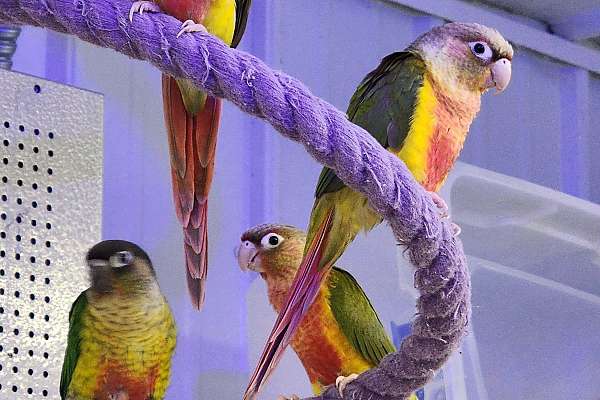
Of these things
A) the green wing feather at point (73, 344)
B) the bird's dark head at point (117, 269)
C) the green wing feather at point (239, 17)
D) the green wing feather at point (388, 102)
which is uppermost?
the green wing feather at point (239, 17)

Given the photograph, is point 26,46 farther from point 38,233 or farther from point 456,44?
point 456,44

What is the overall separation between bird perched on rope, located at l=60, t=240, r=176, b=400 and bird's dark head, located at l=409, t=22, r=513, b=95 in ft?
0.86

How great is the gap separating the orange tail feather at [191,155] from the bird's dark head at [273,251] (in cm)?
13

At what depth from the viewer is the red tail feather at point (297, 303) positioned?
0.77m

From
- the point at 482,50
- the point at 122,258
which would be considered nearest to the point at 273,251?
the point at 122,258

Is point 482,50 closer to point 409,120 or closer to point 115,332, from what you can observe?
point 409,120

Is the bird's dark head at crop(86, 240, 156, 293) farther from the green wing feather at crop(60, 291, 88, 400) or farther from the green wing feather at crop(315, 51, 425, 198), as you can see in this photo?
the green wing feather at crop(315, 51, 425, 198)

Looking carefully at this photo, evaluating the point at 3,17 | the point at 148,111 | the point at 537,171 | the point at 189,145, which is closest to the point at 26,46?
the point at 148,111

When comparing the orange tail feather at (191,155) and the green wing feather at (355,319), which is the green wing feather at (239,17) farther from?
Answer: the green wing feather at (355,319)

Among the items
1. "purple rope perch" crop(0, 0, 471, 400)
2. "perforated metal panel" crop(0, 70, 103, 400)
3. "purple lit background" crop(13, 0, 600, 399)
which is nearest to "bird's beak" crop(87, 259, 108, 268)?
"perforated metal panel" crop(0, 70, 103, 400)

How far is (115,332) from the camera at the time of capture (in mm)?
796

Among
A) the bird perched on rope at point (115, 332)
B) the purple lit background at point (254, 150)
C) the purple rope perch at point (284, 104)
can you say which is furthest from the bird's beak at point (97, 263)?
the purple rope perch at point (284, 104)

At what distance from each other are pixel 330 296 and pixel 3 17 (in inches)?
16.4

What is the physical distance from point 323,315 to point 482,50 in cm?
23
